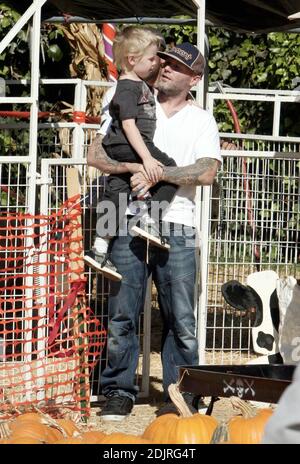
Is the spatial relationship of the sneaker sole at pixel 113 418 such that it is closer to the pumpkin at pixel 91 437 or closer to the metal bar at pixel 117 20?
the pumpkin at pixel 91 437

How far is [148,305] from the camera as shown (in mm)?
7625

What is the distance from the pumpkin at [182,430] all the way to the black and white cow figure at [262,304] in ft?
9.57

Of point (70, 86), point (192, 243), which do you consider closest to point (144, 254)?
point (192, 243)

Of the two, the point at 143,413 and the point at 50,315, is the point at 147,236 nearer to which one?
the point at 50,315

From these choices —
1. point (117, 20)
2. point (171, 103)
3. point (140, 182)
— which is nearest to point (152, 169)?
point (140, 182)

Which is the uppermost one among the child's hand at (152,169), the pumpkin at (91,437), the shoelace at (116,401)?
the child's hand at (152,169)

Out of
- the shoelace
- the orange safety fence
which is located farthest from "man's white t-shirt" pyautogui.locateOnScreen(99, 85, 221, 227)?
the shoelace

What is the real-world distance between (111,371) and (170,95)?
Result: 70.9 inches

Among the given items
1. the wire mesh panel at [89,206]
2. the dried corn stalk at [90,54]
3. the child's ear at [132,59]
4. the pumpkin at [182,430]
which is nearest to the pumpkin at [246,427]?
the pumpkin at [182,430]

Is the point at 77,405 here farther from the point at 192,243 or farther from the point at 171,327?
the point at 192,243

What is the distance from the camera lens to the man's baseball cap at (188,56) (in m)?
6.90

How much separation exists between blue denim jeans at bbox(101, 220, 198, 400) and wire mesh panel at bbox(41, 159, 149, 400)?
0.36 metres

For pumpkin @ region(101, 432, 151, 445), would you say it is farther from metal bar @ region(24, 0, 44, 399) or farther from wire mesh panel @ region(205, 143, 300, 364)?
wire mesh panel @ region(205, 143, 300, 364)

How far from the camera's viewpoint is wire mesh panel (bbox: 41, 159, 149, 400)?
7.26 m
